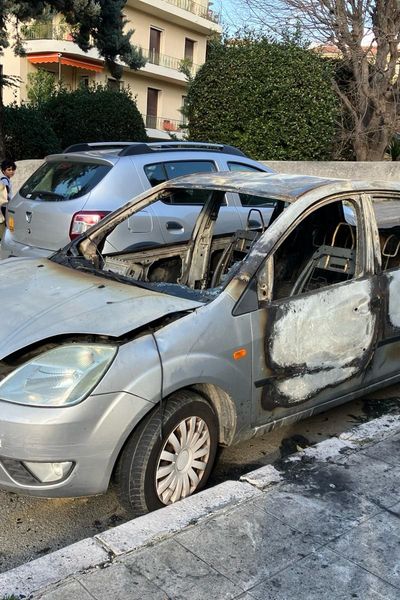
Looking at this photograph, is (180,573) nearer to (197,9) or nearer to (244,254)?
(244,254)

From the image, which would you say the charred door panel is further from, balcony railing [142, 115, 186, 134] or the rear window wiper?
balcony railing [142, 115, 186, 134]

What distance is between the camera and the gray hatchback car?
19.9 feet

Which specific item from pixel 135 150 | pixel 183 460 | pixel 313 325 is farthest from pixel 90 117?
pixel 183 460

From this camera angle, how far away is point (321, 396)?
3840mm

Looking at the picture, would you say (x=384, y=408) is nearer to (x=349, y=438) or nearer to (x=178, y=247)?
(x=349, y=438)

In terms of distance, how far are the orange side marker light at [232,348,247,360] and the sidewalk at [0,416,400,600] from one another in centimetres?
60

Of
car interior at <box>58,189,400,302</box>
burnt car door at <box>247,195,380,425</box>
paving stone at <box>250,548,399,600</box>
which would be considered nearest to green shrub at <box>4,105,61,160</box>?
car interior at <box>58,189,400,302</box>

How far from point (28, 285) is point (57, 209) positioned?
274cm

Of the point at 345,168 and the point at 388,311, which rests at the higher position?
the point at 345,168

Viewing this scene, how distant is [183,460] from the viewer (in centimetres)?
315

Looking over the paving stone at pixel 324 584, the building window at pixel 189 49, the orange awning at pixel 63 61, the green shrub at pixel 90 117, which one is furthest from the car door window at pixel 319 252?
the building window at pixel 189 49

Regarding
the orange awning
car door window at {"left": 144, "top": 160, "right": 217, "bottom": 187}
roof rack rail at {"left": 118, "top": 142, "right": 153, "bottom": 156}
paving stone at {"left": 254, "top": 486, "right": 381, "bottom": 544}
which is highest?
the orange awning

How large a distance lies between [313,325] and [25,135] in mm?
12280

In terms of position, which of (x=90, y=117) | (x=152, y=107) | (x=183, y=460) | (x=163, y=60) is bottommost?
(x=183, y=460)
